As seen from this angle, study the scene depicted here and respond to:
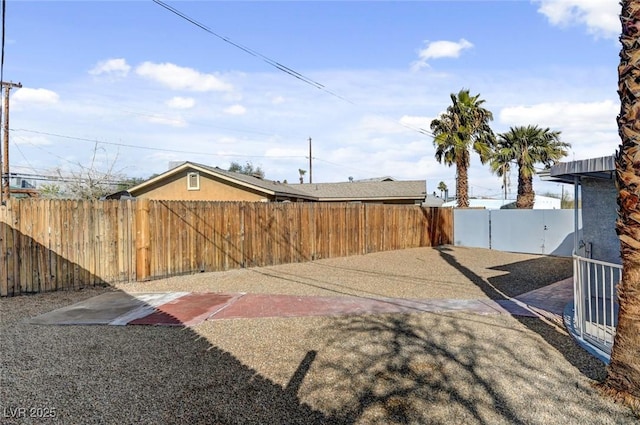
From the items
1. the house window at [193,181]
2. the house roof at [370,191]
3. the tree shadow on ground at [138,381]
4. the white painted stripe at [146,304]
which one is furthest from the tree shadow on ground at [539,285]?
the house window at [193,181]

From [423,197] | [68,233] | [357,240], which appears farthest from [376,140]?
[68,233]

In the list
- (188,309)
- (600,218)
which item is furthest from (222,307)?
(600,218)

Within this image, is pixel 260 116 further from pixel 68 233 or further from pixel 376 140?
pixel 68 233

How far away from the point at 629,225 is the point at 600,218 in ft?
15.1

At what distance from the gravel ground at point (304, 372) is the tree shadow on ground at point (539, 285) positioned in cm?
4

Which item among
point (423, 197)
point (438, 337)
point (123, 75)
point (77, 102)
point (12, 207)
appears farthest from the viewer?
point (423, 197)

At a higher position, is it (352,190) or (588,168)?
(352,190)

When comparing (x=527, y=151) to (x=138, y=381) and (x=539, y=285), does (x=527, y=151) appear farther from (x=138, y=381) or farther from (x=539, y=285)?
(x=138, y=381)

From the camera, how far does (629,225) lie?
3631mm

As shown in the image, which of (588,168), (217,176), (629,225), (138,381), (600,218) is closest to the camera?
(629,225)

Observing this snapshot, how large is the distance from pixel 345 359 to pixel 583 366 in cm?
264

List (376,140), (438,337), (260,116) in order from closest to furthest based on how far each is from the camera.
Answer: (438,337)
(260,116)
(376,140)

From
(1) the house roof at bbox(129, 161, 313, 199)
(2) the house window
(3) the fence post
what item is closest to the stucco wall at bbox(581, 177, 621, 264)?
(3) the fence post

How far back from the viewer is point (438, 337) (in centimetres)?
527
